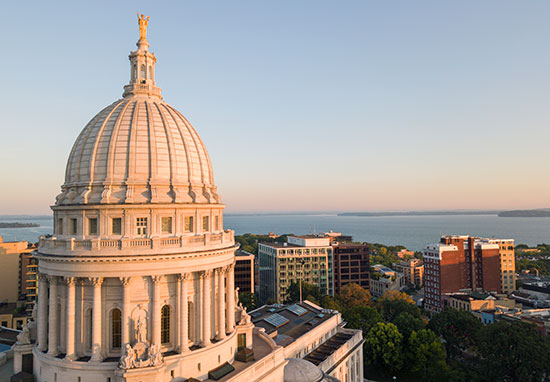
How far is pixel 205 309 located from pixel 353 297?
A: 76772 mm

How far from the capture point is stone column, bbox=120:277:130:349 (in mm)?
32969

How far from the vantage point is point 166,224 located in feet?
120

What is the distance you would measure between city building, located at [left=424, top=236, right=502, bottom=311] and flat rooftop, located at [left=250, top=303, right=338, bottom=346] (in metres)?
63.4

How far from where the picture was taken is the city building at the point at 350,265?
134375 mm

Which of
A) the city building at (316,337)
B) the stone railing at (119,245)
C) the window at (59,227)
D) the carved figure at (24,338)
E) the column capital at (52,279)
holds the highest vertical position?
the window at (59,227)

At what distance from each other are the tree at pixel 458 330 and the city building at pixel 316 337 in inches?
951

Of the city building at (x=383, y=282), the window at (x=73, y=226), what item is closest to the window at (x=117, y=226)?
the window at (x=73, y=226)

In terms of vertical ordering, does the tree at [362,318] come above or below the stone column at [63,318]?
below

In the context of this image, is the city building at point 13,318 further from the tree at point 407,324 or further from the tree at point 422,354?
the tree at point 422,354

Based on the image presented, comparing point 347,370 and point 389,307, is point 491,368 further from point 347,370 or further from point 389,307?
point 389,307

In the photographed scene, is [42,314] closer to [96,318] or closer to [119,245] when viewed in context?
[96,318]

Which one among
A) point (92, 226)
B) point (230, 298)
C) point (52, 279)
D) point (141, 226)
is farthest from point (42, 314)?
point (230, 298)

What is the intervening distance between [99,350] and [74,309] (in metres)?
4.30

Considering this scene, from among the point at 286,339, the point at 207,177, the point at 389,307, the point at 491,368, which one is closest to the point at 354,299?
the point at 389,307
